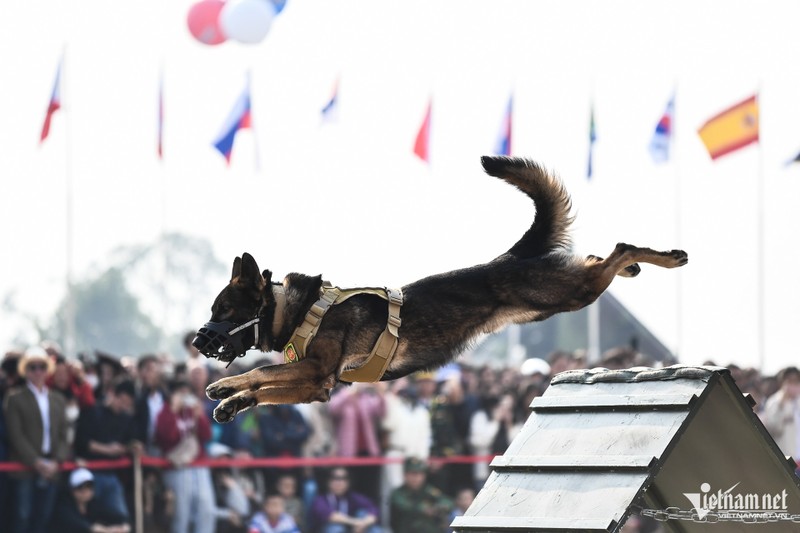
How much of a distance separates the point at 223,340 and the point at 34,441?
443 centimetres

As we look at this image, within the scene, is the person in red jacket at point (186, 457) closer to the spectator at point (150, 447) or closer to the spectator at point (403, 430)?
the spectator at point (150, 447)

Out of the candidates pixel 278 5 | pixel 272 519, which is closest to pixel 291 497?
pixel 272 519

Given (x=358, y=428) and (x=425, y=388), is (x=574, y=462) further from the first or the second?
(x=425, y=388)

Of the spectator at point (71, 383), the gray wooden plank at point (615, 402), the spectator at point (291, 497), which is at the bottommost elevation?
the spectator at point (291, 497)

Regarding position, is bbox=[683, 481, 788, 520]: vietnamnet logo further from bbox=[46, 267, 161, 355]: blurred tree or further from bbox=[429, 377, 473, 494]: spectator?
bbox=[46, 267, 161, 355]: blurred tree

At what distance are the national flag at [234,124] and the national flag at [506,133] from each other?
3.91 metres

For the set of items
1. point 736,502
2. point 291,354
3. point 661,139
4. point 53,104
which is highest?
point 53,104

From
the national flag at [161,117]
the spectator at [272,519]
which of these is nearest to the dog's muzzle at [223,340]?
the spectator at [272,519]

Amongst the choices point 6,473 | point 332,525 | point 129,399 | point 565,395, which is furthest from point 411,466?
point 565,395

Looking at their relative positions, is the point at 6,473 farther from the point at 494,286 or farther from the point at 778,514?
the point at 778,514

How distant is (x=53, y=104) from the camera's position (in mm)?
17109

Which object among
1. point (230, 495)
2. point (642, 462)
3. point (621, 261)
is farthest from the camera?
point (230, 495)

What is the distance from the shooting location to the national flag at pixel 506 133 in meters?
19.5

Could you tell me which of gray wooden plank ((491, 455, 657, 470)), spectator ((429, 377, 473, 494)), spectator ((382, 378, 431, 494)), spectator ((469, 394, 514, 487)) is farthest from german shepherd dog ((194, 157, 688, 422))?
spectator ((469, 394, 514, 487))
